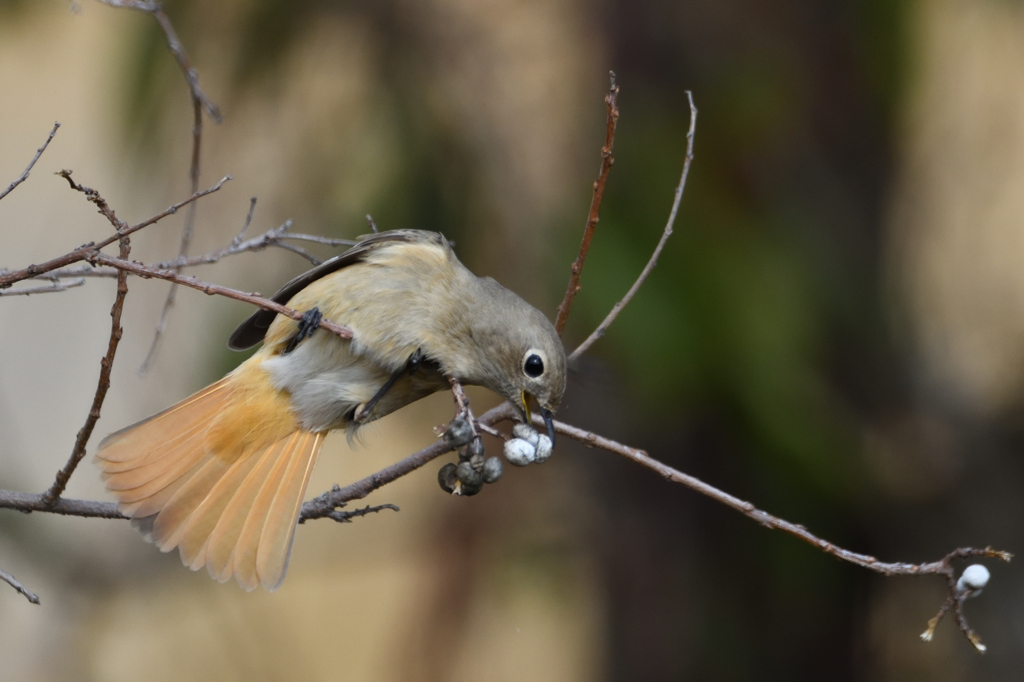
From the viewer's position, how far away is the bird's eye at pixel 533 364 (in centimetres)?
299

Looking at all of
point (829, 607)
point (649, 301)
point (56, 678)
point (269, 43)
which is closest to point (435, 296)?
point (649, 301)

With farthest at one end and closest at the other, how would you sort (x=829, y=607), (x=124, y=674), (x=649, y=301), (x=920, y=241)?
(x=124, y=674)
(x=920, y=241)
(x=829, y=607)
(x=649, y=301)

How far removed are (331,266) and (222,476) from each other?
0.80m

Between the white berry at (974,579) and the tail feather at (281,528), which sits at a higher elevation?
the white berry at (974,579)

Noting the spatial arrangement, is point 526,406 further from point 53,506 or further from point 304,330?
point 53,506

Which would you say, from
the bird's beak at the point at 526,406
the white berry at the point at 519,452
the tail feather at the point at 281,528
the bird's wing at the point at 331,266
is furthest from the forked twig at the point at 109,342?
the bird's beak at the point at 526,406

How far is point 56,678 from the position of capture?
6.16m

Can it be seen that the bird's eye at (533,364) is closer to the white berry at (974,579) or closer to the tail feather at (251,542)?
the tail feather at (251,542)

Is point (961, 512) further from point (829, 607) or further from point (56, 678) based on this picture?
point (56, 678)

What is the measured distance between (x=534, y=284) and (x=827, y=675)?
2.86 metres

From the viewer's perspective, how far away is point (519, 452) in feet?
7.68

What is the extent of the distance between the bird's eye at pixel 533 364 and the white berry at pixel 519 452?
2.08ft

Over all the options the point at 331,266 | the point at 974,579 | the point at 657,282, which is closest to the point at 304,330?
the point at 331,266

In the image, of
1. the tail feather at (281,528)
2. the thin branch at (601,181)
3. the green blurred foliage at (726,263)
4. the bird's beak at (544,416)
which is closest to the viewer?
the thin branch at (601,181)
